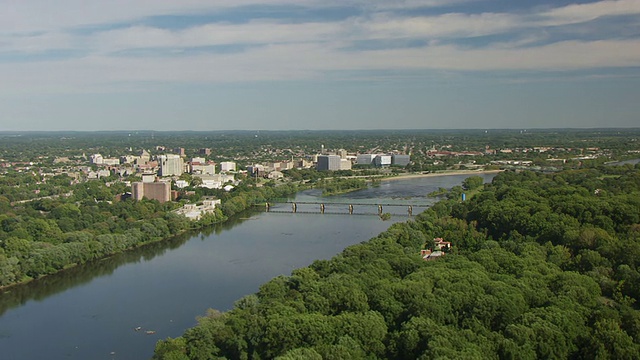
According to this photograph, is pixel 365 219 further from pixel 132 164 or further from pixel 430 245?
pixel 132 164

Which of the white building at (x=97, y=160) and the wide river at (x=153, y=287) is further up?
the white building at (x=97, y=160)

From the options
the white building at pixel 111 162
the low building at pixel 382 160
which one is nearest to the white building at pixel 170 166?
the white building at pixel 111 162

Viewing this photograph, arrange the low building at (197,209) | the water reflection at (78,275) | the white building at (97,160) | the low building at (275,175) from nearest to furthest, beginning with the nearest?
the water reflection at (78,275)
the low building at (197,209)
the low building at (275,175)
the white building at (97,160)

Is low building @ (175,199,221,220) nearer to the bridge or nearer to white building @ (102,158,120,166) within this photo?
the bridge

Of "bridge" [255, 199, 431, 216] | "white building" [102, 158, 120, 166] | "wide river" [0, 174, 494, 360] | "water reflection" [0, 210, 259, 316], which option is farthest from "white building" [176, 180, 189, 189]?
"white building" [102, 158, 120, 166]

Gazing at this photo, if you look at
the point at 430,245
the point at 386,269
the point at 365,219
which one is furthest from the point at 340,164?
the point at 386,269

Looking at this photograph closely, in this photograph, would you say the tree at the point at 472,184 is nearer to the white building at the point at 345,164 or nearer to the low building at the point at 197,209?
the low building at the point at 197,209

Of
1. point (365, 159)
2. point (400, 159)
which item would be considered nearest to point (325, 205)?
point (400, 159)
